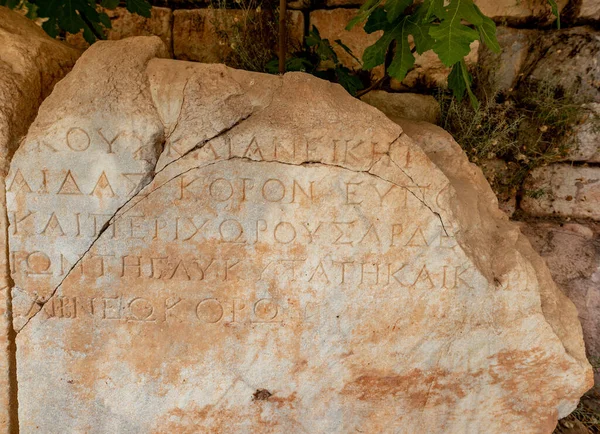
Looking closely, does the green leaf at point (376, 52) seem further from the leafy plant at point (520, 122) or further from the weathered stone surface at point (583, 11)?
the weathered stone surface at point (583, 11)

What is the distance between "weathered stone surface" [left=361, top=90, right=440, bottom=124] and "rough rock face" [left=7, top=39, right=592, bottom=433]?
679 millimetres

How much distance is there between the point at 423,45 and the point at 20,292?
177 centimetres

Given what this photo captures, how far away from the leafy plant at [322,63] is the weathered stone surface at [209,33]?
0.13 meters

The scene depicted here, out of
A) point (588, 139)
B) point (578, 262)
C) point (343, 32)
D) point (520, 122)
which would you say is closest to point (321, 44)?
point (343, 32)

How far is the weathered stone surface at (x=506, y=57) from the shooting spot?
2.42 meters

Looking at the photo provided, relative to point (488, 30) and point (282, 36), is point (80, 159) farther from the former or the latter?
point (488, 30)

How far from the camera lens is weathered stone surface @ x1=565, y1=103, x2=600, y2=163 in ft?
7.77

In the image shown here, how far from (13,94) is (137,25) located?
100cm

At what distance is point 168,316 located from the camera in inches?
69.0

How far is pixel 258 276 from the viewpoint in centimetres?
173

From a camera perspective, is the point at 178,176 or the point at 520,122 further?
the point at 520,122

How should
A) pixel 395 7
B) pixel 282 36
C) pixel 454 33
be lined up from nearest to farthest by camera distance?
1. pixel 454 33
2. pixel 395 7
3. pixel 282 36

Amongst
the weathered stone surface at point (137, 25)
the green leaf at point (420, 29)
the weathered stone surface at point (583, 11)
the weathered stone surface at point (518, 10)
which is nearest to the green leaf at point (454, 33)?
the green leaf at point (420, 29)

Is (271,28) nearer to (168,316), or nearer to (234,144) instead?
(234,144)
